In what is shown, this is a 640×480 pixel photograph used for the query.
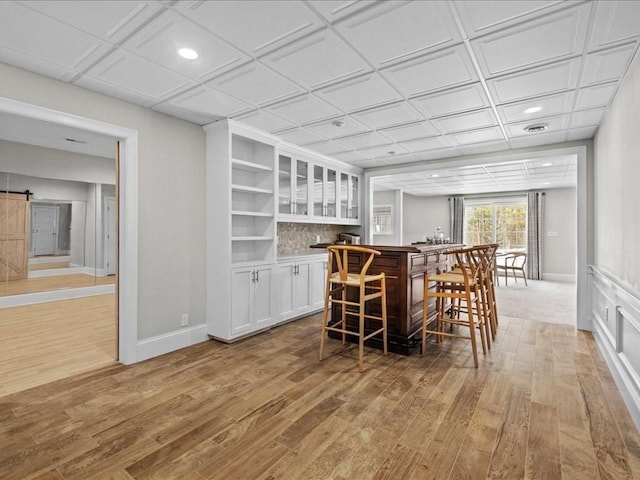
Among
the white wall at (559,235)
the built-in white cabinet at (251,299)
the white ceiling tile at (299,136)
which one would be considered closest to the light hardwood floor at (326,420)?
the built-in white cabinet at (251,299)

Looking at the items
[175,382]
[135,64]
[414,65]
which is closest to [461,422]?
[175,382]

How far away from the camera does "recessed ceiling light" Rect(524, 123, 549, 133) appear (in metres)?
3.64

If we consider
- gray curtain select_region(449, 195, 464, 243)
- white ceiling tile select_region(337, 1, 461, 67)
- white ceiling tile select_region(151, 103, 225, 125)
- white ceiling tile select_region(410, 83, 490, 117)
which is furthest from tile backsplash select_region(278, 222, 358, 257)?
gray curtain select_region(449, 195, 464, 243)

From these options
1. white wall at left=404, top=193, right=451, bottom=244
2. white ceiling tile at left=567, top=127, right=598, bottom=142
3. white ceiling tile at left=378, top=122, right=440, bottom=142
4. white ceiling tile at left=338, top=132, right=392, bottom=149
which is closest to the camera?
white ceiling tile at left=378, top=122, right=440, bottom=142

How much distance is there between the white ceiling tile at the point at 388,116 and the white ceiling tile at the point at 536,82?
2.43 feet

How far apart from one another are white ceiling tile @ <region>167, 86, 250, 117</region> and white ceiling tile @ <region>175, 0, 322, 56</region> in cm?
87

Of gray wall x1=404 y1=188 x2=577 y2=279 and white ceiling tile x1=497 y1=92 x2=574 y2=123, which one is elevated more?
white ceiling tile x1=497 y1=92 x2=574 y2=123

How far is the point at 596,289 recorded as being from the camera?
3805 mm

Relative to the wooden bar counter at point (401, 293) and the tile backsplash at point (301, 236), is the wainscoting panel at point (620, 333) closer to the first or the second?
the wooden bar counter at point (401, 293)

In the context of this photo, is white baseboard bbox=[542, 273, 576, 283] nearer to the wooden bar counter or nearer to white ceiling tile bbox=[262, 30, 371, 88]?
the wooden bar counter

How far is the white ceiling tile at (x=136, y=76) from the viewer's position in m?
2.35

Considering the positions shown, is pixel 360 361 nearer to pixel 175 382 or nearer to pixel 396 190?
pixel 175 382

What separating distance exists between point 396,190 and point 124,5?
7624mm

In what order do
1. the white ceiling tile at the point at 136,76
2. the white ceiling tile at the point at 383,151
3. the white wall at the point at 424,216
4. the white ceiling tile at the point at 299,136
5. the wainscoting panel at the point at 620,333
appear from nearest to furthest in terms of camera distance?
the wainscoting panel at the point at 620,333
the white ceiling tile at the point at 136,76
the white ceiling tile at the point at 299,136
the white ceiling tile at the point at 383,151
the white wall at the point at 424,216
